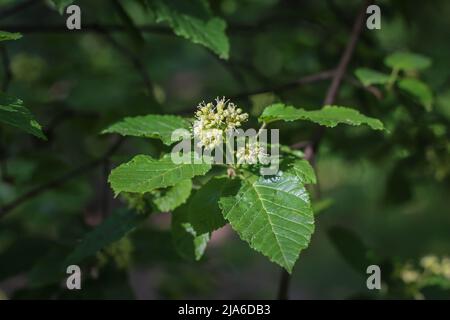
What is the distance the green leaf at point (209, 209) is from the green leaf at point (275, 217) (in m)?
0.07

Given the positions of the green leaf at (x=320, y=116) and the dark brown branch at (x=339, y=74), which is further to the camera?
the dark brown branch at (x=339, y=74)

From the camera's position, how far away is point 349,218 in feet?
29.2

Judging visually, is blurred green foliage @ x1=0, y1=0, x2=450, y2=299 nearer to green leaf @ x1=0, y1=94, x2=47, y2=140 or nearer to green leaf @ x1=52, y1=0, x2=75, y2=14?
green leaf @ x1=52, y1=0, x2=75, y2=14

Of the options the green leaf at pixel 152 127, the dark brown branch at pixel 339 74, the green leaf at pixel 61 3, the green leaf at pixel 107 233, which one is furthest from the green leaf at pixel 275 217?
the green leaf at pixel 61 3

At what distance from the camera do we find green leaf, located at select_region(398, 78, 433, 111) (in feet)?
8.67

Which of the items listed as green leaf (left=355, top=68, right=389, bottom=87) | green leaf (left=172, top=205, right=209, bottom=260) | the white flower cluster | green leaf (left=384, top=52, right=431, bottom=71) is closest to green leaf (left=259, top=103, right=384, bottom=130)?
the white flower cluster

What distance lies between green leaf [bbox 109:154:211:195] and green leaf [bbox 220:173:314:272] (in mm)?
129

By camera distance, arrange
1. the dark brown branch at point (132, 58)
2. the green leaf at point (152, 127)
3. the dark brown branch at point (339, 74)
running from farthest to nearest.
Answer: the dark brown branch at point (132, 58) → the dark brown branch at point (339, 74) → the green leaf at point (152, 127)

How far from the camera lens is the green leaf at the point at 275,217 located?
1658 mm

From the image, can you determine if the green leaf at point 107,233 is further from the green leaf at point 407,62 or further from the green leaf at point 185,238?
the green leaf at point 407,62

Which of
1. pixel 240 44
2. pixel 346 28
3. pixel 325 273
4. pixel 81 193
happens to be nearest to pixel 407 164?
pixel 346 28

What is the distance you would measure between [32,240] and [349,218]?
6586 millimetres
